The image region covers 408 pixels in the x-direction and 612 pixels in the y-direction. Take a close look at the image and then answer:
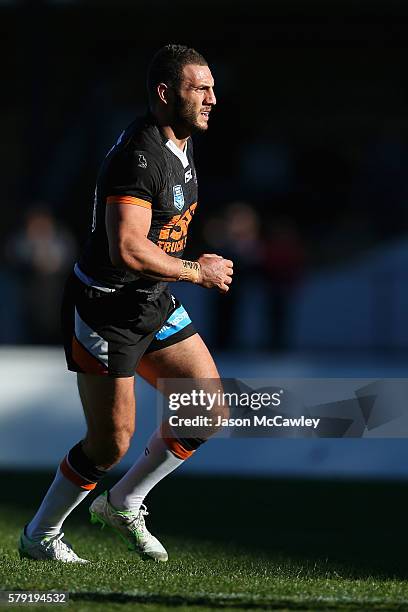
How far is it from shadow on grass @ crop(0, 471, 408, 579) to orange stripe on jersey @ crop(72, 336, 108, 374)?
4.42 ft

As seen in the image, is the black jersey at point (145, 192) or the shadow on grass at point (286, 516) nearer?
the black jersey at point (145, 192)

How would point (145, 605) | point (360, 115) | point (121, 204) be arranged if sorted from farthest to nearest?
1. point (360, 115)
2. point (121, 204)
3. point (145, 605)

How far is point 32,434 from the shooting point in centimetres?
1055

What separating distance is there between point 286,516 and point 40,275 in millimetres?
5585

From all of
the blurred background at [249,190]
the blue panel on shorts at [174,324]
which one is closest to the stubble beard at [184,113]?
the blue panel on shorts at [174,324]

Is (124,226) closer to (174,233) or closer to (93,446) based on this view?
(174,233)

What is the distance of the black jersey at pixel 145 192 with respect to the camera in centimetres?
546

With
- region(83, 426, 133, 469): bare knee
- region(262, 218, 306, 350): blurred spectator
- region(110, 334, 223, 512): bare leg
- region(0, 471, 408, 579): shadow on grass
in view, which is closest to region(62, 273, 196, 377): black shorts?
region(110, 334, 223, 512): bare leg

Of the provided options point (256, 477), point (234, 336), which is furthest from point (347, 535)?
point (234, 336)

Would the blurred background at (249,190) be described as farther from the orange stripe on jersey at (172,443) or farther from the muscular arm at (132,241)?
the muscular arm at (132,241)

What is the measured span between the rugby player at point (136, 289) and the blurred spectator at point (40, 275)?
6.79 metres

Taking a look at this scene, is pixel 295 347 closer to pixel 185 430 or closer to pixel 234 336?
pixel 234 336

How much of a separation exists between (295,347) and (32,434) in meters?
3.03

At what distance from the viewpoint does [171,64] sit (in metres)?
5.67
